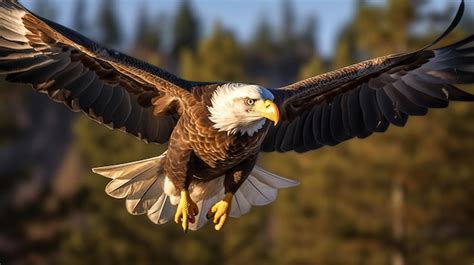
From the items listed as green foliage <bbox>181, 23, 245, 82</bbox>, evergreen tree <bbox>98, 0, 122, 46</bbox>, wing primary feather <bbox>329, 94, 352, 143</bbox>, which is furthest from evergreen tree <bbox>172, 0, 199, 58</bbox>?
wing primary feather <bbox>329, 94, 352, 143</bbox>

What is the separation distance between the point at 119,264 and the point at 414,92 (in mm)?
15371

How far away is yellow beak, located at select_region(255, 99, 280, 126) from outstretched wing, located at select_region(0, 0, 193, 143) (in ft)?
2.28

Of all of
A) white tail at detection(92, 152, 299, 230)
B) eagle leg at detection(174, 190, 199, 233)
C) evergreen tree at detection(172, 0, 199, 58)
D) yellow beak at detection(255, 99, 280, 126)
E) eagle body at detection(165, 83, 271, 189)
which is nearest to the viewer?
yellow beak at detection(255, 99, 280, 126)

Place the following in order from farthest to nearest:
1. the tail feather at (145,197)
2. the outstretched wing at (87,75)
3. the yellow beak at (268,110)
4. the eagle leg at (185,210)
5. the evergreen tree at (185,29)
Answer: the evergreen tree at (185,29)
the tail feather at (145,197)
the eagle leg at (185,210)
the outstretched wing at (87,75)
the yellow beak at (268,110)

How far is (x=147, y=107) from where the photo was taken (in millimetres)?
7363

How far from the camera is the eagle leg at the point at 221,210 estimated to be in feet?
22.8

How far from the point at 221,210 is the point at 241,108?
2.97 feet

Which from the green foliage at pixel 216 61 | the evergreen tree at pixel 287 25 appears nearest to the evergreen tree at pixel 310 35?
the evergreen tree at pixel 287 25

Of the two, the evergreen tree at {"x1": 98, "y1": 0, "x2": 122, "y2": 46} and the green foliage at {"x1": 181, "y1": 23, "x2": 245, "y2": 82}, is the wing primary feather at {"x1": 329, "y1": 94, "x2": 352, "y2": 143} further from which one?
the evergreen tree at {"x1": 98, "y1": 0, "x2": 122, "y2": 46}

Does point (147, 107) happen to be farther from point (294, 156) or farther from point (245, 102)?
point (294, 156)

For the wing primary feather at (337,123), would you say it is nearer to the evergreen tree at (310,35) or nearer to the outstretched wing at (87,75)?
the outstretched wing at (87,75)

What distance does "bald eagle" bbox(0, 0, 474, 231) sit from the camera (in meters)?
6.57

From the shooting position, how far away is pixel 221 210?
6965 millimetres

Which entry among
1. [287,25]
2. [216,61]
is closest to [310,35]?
[287,25]
